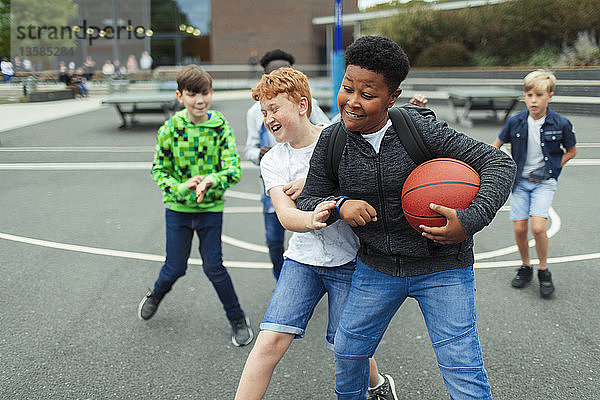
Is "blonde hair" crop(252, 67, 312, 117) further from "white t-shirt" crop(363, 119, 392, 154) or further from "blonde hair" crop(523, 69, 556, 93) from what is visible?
"blonde hair" crop(523, 69, 556, 93)

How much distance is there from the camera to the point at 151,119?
19141mm

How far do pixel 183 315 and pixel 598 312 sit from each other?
3356 mm

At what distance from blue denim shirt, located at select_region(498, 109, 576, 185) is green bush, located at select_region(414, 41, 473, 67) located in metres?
22.9

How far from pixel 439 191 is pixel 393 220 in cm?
27

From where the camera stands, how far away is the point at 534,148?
451 centimetres

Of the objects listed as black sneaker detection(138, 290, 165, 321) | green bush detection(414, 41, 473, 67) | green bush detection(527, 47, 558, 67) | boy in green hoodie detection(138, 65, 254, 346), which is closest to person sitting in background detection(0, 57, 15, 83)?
green bush detection(414, 41, 473, 67)

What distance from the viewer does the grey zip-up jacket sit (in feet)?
7.52

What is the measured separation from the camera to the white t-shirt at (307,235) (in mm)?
2658

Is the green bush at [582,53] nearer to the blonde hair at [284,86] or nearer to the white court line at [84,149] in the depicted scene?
the white court line at [84,149]

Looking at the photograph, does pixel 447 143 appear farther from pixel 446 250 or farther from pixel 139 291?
pixel 139 291

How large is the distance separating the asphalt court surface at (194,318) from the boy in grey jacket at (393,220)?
3.42ft

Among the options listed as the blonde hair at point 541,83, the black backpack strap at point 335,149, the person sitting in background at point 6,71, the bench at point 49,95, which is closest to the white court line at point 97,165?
the blonde hair at point 541,83

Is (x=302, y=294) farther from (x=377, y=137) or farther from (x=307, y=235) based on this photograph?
(x=377, y=137)

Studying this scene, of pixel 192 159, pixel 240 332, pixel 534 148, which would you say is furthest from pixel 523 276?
pixel 192 159
